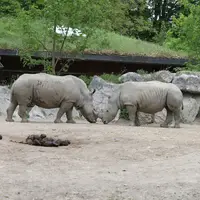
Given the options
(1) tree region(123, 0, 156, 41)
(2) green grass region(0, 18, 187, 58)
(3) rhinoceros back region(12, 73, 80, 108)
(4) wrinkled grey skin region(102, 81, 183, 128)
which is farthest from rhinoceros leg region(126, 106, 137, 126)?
(1) tree region(123, 0, 156, 41)

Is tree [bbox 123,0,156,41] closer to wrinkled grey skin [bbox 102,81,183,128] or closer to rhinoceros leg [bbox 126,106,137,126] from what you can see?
wrinkled grey skin [bbox 102,81,183,128]

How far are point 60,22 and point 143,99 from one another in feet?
16.1

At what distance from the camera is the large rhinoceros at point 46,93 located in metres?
13.2

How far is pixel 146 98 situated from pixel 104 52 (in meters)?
6.02

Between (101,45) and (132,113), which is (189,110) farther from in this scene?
(101,45)

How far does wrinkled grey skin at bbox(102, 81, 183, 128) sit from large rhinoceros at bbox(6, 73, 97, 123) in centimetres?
82

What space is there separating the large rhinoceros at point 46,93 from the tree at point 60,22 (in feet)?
11.8

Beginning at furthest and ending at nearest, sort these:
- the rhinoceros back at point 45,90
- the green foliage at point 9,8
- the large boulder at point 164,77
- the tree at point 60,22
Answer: the green foliage at point 9,8, the tree at point 60,22, the large boulder at point 164,77, the rhinoceros back at point 45,90

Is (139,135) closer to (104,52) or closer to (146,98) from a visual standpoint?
(146,98)

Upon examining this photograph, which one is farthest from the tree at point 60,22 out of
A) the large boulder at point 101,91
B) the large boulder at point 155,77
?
the large boulder at point 155,77

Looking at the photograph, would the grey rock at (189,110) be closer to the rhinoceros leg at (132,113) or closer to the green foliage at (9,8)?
the rhinoceros leg at (132,113)

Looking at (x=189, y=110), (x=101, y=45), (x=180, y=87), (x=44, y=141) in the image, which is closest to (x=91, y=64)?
(x=101, y=45)

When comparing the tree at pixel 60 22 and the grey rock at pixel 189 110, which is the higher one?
the tree at pixel 60 22

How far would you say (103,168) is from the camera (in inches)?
261
